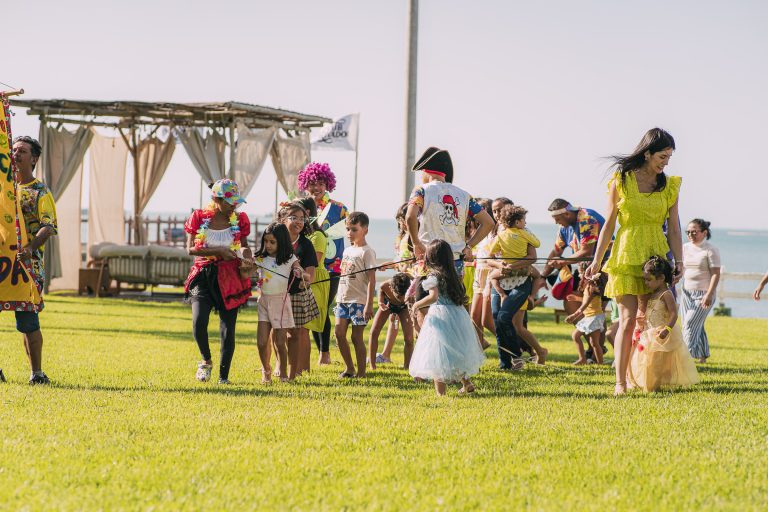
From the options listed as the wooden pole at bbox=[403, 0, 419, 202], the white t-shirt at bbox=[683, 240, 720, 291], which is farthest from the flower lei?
the wooden pole at bbox=[403, 0, 419, 202]

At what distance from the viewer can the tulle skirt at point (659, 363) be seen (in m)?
8.06

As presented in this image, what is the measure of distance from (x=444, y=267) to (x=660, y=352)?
6.30 ft

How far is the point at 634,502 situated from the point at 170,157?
19.9 metres

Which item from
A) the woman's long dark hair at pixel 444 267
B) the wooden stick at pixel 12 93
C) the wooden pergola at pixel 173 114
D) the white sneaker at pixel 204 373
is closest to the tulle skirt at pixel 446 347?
the woman's long dark hair at pixel 444 267

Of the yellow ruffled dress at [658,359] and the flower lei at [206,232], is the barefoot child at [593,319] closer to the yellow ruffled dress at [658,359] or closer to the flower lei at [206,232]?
the yellow ruffled dress at [658,359]

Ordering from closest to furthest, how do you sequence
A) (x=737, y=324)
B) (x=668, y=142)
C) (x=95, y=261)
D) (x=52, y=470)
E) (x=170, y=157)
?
(x=52, y=470), (x=668, y=142), (x=737, y=324), (x=95, y=261), (x=170, y=157)

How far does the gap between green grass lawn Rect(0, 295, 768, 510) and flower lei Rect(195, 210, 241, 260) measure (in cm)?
115

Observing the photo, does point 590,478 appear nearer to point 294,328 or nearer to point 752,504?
point 752,504

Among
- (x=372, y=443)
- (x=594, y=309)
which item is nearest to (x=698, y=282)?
(x=594, y=309)

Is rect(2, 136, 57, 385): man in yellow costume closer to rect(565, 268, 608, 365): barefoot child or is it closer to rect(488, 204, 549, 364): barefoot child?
rect(488, 204, 549, 364): barefoot child

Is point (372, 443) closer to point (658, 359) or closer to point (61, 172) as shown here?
point (658, 359)

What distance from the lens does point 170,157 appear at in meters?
23.2

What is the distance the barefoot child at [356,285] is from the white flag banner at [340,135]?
13387mm

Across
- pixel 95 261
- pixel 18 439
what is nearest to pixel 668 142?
pixel 18 439
